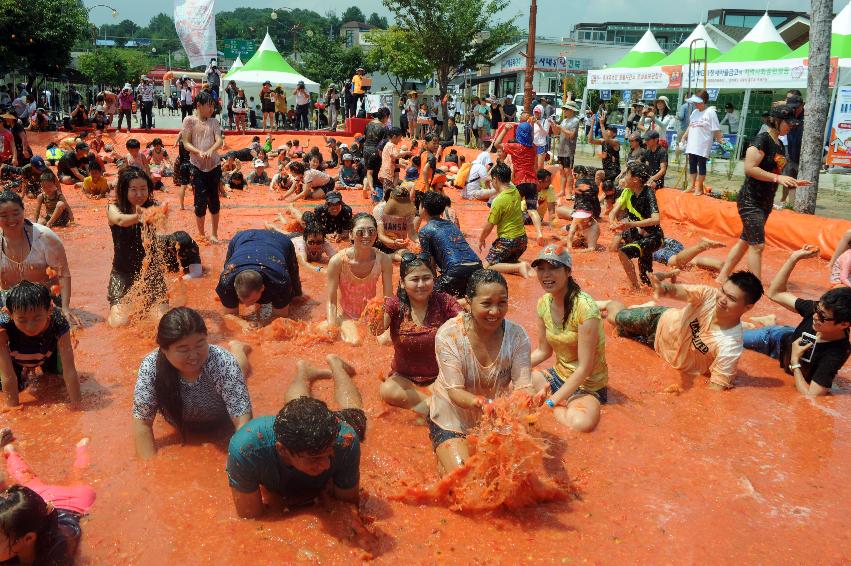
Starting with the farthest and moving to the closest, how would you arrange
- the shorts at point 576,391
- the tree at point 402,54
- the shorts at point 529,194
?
the tree at point 402,54 → the shorts at point 529,194 → the shorts at point 576,391

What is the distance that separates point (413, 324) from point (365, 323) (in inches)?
61.5

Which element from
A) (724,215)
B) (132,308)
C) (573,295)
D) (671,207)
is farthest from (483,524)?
(671,207)

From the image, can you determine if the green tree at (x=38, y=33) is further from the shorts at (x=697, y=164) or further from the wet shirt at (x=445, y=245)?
the wet shirt at (x=445, y=245)

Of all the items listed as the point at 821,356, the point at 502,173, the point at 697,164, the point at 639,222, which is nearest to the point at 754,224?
the point at 639,222

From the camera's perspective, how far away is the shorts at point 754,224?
23.8 feet

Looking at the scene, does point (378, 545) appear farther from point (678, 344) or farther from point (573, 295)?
point (678, 344)

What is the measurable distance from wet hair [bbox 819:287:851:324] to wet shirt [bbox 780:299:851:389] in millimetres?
290

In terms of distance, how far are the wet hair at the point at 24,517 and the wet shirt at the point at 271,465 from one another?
81cm

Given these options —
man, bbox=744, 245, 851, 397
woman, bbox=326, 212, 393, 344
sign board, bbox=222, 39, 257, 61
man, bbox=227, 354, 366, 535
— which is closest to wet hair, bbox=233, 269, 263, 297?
woman, bbox=326, 212, 393, 344

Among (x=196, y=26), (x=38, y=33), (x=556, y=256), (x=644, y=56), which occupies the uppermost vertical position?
(x=38, y=33)

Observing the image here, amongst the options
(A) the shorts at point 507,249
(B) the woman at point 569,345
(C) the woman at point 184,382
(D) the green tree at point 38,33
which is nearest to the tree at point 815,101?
(A) the shorts at point 507,249

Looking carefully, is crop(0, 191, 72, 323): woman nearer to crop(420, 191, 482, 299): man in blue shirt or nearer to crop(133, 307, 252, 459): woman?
crop(133, 307, 252, 459): woman

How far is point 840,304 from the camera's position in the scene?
16.2ft

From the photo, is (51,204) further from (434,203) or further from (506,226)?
(506,226)
